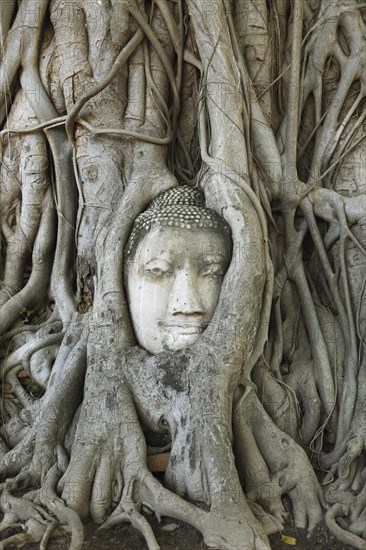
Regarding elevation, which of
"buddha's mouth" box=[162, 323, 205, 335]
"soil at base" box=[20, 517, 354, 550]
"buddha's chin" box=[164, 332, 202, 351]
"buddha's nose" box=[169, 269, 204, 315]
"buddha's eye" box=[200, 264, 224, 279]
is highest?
"buddha's eye" box=[200, 264, 224, 279]

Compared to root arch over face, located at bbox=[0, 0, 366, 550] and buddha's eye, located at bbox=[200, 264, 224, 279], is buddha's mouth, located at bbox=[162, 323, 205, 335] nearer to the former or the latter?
root arch over face, located at bbox=[0, 0, 366, 550]

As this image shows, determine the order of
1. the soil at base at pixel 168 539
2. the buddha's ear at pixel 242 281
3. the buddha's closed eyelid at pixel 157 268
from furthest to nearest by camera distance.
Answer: the buddha's closed eyelid at pixel 157 268 < the buddha's ear at pixel 242 281 < the soil at base at pixel 168 539

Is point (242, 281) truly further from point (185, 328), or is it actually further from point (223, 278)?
point (185, 328)

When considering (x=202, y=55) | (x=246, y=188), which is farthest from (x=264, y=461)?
(x=202, y=55)

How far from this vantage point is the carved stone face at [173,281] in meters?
2.66

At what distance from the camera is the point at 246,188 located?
2.83 m

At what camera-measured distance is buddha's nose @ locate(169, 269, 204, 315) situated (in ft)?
8.59

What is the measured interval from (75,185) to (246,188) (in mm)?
1050

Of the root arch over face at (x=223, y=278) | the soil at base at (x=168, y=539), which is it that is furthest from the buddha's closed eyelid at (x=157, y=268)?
the soil at base at (x=168, y=539)

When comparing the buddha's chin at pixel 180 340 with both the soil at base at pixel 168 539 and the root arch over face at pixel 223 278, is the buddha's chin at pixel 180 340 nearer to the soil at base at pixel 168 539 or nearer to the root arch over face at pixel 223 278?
the root arch over face at pixel 223 278

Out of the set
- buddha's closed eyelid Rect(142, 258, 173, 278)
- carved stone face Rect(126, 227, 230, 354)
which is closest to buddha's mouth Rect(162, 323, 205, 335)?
carved stone face Rect(126, 227, 230, 354)

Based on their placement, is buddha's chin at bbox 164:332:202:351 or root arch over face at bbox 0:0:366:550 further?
buddha's chin at bbox 164:332:202:351

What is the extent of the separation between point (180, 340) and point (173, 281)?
271mm

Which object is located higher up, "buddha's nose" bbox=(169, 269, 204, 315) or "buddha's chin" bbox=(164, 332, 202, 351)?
"buddha's nose" bbox=(169, 269, 204, 315)
